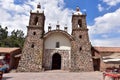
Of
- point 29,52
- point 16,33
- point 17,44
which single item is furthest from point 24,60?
point 16,33

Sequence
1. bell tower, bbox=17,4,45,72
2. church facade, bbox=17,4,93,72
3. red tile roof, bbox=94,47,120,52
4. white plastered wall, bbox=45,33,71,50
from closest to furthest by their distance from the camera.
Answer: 1. bell tower, bbox=17,4,45,72
2. church facade, bbox=17,4,93,72
3. white plastered wall, bbox=45,33,71,50
4. red tile roof, bbox=94,47,120,52

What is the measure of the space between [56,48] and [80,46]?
391 cm

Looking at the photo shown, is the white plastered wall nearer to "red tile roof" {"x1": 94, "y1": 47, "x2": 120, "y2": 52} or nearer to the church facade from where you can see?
the church facade

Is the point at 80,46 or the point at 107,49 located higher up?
the point at 80,46

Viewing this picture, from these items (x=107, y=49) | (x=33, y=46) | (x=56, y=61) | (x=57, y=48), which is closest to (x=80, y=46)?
(x=57, y=48)

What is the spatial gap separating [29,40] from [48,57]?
160 inches

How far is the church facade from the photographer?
81.5 feet

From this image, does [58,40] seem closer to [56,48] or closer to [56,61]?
[56,48]

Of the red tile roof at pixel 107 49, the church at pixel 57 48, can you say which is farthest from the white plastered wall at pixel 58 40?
the red tile roof at pixel 107 49

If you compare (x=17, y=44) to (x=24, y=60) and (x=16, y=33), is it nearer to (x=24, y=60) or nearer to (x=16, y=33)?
(x=16, y=33)

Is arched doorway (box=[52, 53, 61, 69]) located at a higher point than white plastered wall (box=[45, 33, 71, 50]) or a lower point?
lower

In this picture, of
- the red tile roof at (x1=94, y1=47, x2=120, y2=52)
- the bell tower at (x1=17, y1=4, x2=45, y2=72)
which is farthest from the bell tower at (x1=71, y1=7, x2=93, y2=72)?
the bell tower at (x1=17, y1=4, x2=45, y2=72)

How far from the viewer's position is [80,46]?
2583 centimetres

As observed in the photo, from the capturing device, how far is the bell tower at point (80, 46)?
24938mm
